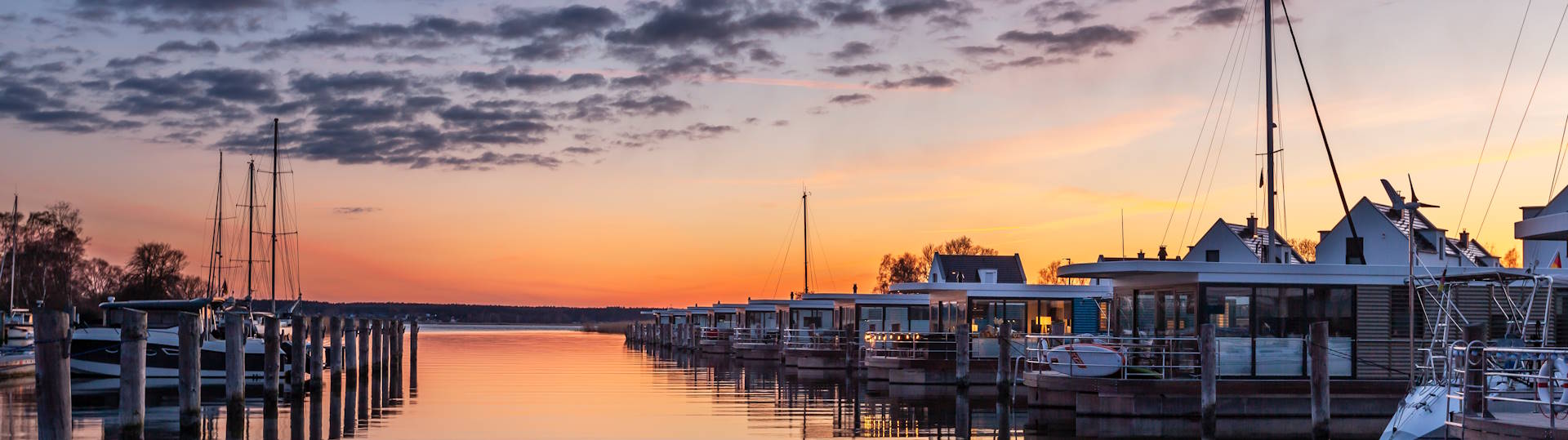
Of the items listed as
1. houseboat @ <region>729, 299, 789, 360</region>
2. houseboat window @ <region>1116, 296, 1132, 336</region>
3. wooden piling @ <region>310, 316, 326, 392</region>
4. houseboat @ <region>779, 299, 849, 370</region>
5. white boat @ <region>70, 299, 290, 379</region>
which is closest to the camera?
houseboat window @ <region>1116, 296, 1132, 336</region>

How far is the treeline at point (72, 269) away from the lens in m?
80.1

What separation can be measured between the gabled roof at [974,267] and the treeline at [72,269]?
140 ft

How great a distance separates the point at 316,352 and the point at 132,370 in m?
15.4

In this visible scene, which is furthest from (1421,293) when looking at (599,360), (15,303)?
(15,303)

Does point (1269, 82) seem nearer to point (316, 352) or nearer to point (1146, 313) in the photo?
point (1146, 313)

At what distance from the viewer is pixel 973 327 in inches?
1641

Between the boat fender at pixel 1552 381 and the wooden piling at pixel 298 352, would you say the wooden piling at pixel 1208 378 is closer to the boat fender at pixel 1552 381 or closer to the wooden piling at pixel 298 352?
the boat fender at pixel 1552 381

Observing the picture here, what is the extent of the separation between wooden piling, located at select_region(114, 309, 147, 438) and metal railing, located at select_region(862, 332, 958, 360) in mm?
21866

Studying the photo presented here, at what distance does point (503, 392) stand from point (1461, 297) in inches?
842

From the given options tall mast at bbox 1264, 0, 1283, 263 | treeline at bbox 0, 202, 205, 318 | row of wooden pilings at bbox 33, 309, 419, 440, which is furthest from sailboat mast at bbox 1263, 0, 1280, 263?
treeline at bbox 0, 202, 205, 318

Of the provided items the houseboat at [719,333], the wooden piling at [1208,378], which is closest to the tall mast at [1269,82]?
the wooden piling at [1208,378]

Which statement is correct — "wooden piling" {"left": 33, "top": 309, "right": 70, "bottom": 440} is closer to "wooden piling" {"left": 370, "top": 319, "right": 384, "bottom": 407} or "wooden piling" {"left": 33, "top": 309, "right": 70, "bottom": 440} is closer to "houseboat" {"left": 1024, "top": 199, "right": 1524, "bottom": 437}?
"houseboat" {"left": 1024, "top": 199, "right": 1524, "bottom": 437}

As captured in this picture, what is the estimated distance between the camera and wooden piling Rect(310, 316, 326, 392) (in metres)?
34.6

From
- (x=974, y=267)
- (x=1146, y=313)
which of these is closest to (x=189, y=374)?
(x=1146, y=313)
